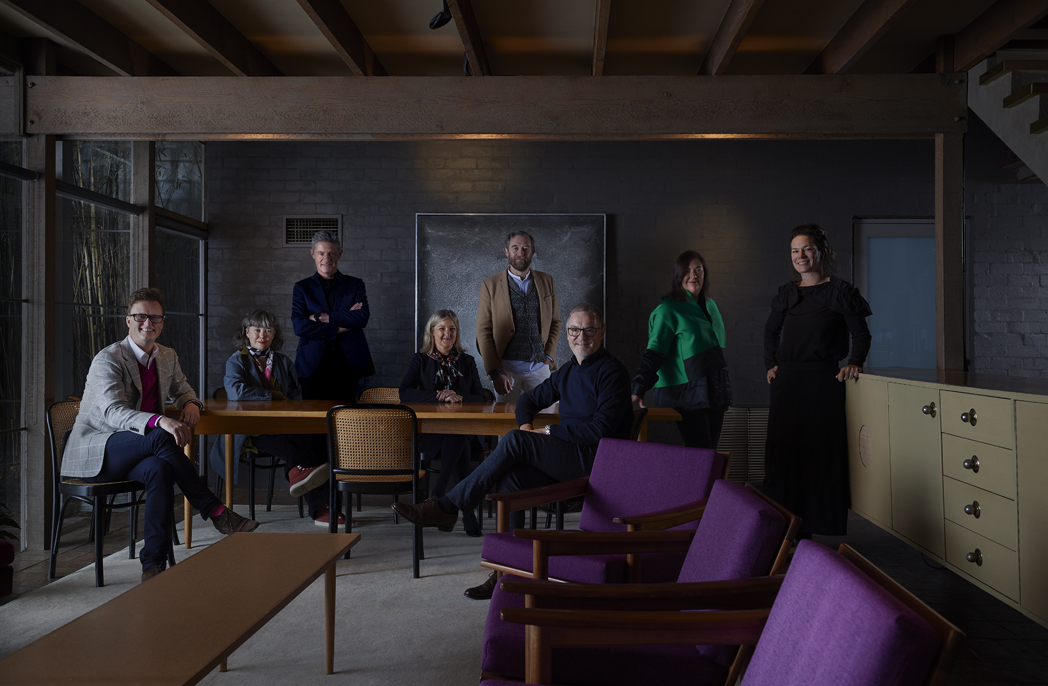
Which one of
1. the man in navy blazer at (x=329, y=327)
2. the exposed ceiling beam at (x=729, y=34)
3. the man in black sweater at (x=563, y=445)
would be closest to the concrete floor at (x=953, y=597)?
the man in navy blazer at (x=329, y=327)

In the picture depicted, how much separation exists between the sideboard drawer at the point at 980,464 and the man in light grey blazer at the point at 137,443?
3162 mm

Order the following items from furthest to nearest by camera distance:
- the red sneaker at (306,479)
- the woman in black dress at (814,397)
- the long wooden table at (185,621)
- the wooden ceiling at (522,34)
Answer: the red sneaker at (306,479)
the wooden ceiling at (522,34)
the woman in black dress at (814,397)
the long wooden table at (185,621)

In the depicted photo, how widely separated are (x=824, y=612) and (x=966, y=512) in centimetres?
205

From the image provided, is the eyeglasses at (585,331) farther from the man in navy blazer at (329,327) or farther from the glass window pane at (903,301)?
the glass window pane at (903,301)

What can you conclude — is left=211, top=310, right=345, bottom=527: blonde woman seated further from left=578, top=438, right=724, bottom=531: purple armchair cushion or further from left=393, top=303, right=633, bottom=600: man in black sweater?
left=578, top=438, right=724, bottom=531: purple armchair cushion

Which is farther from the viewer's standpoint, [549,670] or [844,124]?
[844,124]

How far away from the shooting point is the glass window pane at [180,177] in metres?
5.73

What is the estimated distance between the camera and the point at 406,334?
6.23 meters

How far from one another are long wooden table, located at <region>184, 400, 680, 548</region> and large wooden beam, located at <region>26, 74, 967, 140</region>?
1.55 m

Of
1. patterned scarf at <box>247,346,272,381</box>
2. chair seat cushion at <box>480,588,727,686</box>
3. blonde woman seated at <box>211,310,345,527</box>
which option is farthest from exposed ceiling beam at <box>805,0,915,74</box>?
patterned scarf at <box>247,346,272,381</box>

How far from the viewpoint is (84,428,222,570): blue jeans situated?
11.6 feet

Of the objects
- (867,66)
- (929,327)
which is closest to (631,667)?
(867,66)

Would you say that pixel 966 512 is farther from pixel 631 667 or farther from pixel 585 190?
pixel 585 190

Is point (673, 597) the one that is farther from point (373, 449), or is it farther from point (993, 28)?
point (993, 28)
